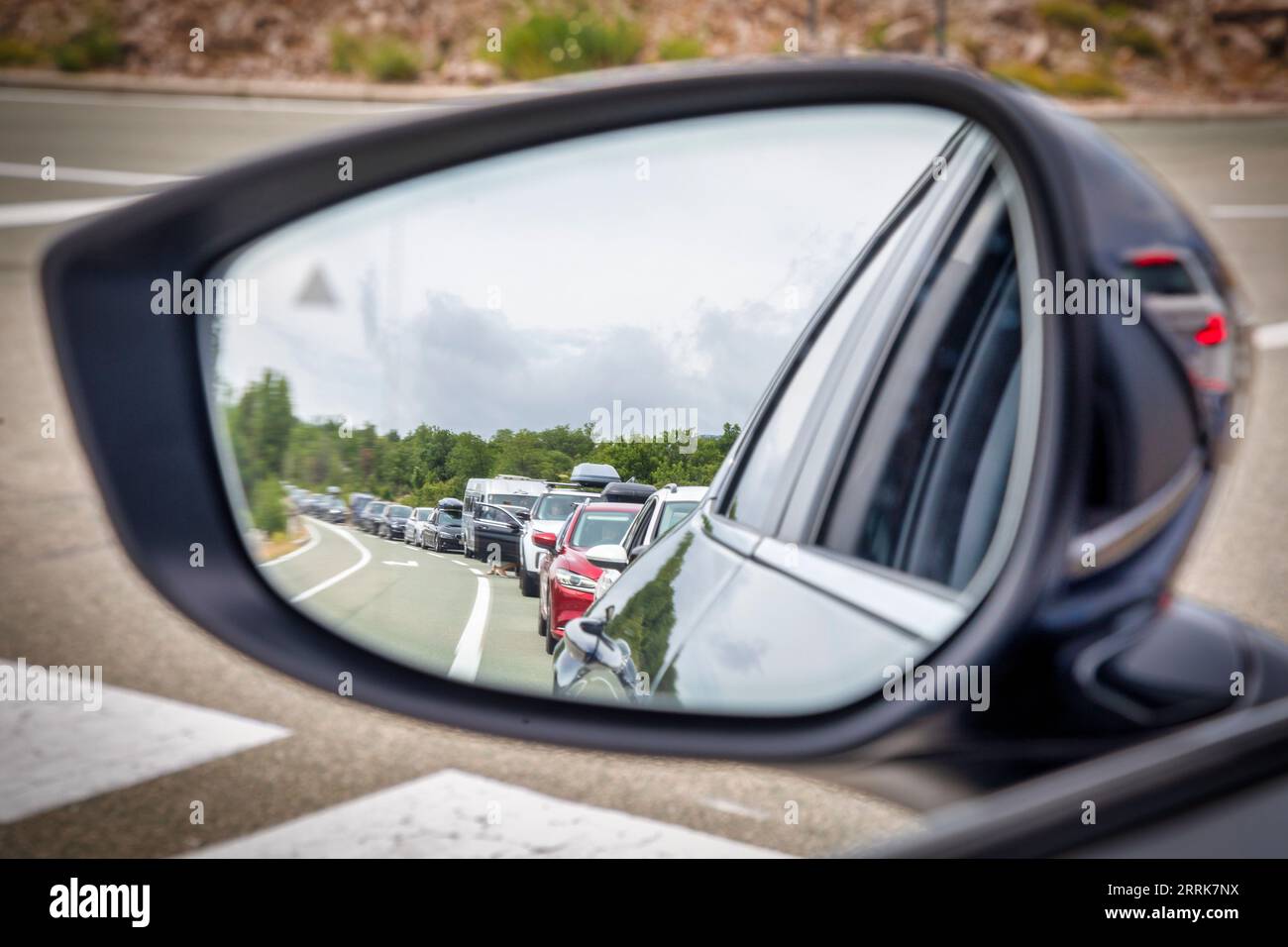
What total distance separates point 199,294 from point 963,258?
119 cm

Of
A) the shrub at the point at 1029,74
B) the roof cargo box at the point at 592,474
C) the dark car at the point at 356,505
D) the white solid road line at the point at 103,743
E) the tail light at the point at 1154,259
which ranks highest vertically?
the shrub at the point at 1029,74

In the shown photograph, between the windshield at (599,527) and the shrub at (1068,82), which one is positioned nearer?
the windshield at (599,527)

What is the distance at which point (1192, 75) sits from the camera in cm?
2050

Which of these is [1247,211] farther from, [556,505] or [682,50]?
[556,505]

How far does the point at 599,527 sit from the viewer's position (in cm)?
138

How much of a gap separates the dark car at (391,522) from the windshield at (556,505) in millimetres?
204

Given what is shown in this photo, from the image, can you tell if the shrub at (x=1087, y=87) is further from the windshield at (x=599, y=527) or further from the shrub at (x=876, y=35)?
the windshield at (x=599, y=527)

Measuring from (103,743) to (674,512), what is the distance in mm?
2896

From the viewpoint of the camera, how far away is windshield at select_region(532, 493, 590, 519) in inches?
50.7

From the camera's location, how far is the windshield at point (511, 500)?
1299 mm

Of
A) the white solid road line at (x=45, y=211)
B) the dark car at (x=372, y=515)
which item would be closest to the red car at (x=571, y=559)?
the dark car at (x=372, y=515)

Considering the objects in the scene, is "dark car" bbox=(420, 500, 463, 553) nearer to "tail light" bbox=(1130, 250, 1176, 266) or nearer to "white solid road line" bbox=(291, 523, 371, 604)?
"white solid road line" bbox=(291, 523, 371, 604)

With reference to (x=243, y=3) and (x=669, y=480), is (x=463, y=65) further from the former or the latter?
Answer: (x=669, y=480)
